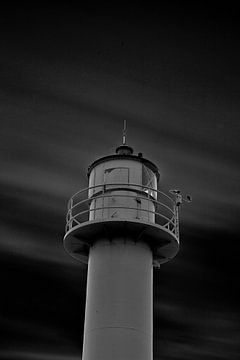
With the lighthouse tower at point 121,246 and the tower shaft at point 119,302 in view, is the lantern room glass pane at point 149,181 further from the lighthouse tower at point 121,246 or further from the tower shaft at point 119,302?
the tower shaft at point 119,302

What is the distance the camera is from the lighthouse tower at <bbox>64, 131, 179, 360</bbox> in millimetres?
15098

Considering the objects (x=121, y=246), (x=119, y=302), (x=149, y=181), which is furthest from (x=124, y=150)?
(x=119, y=302)

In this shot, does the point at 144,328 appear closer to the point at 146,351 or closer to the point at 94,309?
the point at 146,351

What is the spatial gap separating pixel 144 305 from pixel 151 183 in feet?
14.6

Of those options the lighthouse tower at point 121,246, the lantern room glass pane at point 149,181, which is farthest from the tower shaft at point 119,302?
the lantern room glass pane at point 149,181

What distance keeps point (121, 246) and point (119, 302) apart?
191 cm

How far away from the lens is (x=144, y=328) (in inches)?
609

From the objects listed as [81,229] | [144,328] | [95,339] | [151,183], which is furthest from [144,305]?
[151,183]

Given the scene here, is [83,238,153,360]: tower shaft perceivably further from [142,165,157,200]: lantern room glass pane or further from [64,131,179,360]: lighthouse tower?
[142,165,157,200]: lantern room glass pane

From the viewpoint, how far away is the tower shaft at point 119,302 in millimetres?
14867

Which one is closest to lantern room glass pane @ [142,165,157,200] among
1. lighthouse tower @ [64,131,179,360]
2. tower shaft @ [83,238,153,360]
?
lighthouse tower @ [64,131,179,360]

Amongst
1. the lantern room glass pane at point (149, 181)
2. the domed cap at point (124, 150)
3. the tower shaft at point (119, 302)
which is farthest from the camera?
the domed cap at point (124, 150)

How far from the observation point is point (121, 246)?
644 inches

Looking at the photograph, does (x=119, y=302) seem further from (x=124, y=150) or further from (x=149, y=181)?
(x=124, y=150)
